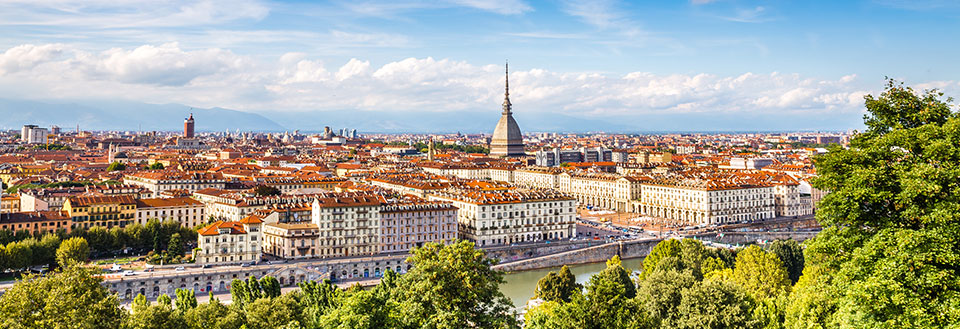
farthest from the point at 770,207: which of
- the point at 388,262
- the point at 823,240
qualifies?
the point at 823,240

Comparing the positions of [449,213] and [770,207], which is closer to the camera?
[449,213]

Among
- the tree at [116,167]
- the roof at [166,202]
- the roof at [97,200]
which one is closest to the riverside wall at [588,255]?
the roof at [166,202]

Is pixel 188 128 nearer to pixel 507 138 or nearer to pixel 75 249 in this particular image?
pixel 507 138

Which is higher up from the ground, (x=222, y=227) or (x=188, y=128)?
(x=188, y=128)

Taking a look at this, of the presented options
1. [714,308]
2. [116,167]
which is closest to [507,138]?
[116,167]

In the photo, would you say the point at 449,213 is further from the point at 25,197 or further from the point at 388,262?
the point at 25,197

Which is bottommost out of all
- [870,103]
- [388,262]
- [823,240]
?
[388,262]

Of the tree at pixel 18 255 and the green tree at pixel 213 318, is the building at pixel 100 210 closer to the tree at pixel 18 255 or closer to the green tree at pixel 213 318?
the tree at pixel 18 255

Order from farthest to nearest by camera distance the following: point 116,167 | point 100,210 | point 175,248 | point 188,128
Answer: point 188,128 → point 116,167 → point 100,210 → point 175,248
